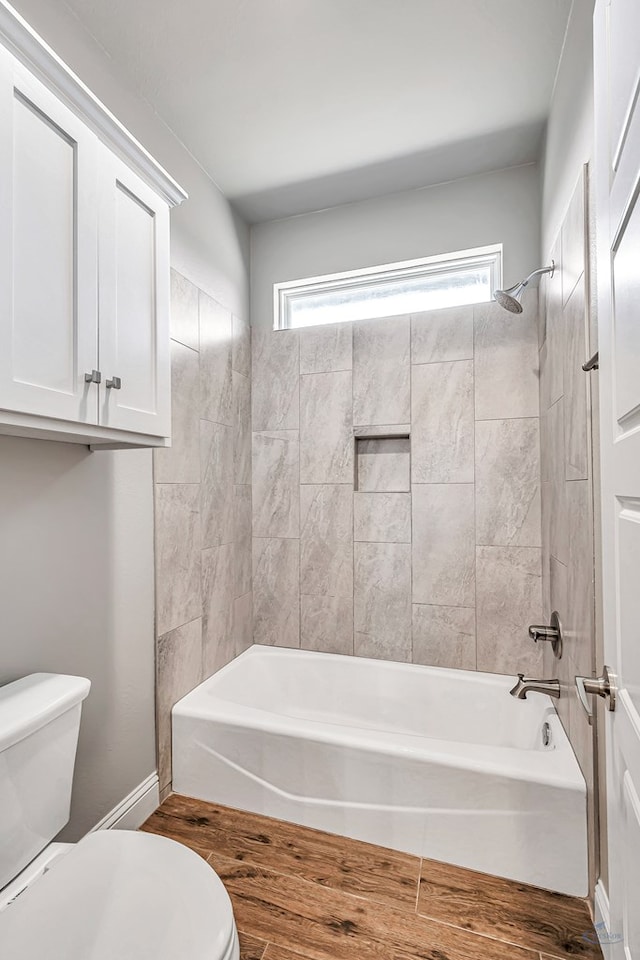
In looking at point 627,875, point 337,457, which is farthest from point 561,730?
point 337,457

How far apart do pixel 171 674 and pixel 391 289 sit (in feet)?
7.09

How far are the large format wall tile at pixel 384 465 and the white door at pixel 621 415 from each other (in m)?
1.65

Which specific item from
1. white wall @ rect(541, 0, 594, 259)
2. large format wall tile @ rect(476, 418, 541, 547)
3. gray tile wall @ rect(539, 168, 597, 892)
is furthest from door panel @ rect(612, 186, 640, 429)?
large format wall tile @ rect(476, 418, 541, 547)

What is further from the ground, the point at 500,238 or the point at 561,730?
the point at 500,238

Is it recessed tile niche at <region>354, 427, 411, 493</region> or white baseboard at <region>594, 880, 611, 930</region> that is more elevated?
recessed tile niche at <region>354, 427, 411, 493</region>

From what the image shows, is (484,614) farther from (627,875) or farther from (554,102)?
(554,102)

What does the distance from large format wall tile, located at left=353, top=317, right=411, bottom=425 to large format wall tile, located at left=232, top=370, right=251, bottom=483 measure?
1.96 ft

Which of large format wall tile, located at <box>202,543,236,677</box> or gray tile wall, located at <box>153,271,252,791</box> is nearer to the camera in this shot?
gray tile wall, located at <box>153,271,252,791</box>

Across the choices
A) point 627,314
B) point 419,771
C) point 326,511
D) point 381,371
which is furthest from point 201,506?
point 627,314

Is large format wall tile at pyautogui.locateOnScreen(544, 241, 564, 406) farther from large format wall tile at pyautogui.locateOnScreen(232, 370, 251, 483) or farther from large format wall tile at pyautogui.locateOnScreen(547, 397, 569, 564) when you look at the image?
large format wall tile at pyautogui.locateOnScreen(232, 370, 251, 483)

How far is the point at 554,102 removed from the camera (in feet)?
6.35

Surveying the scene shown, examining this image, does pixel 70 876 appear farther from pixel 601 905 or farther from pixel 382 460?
pixel 382 460

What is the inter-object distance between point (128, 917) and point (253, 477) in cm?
202

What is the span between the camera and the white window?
2500 millimetres
